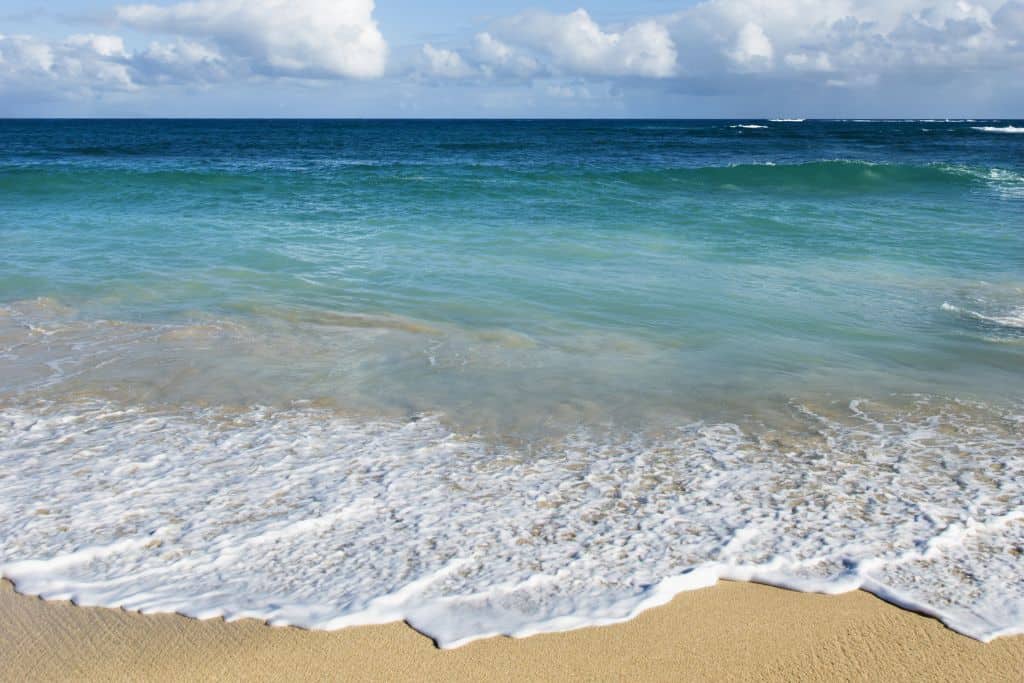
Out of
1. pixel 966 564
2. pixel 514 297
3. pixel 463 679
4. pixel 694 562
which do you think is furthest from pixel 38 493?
pixel 514 297

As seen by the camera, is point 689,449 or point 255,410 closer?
point 689,449

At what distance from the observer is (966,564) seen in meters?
3.64

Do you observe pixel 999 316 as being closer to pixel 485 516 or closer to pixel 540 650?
pixel 485 516

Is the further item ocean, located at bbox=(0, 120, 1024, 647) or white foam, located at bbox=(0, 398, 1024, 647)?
ocean, located at bbox=(0, 120, 1024, 647)

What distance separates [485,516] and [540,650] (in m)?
1.09

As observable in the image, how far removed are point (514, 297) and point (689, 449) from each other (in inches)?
176

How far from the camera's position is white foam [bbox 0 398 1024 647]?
134 inches

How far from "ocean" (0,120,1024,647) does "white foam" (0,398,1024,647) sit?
0.02 metres

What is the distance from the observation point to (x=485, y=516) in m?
4.09

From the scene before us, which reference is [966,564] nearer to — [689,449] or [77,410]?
[689,449]

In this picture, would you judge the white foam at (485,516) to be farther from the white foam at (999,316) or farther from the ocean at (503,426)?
the white foam at (999,316)

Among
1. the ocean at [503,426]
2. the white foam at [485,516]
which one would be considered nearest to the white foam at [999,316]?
the ocean at [503,426]

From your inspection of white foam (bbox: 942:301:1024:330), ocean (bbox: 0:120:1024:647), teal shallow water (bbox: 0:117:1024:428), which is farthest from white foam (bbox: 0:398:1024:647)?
white foam (bbox: 942:301:1024:330)

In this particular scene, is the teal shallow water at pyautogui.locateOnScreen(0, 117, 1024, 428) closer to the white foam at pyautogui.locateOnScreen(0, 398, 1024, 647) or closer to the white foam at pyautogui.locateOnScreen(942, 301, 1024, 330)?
the white foam at pyautogui.locateOnScreen(942, 301, 1024, 330)
